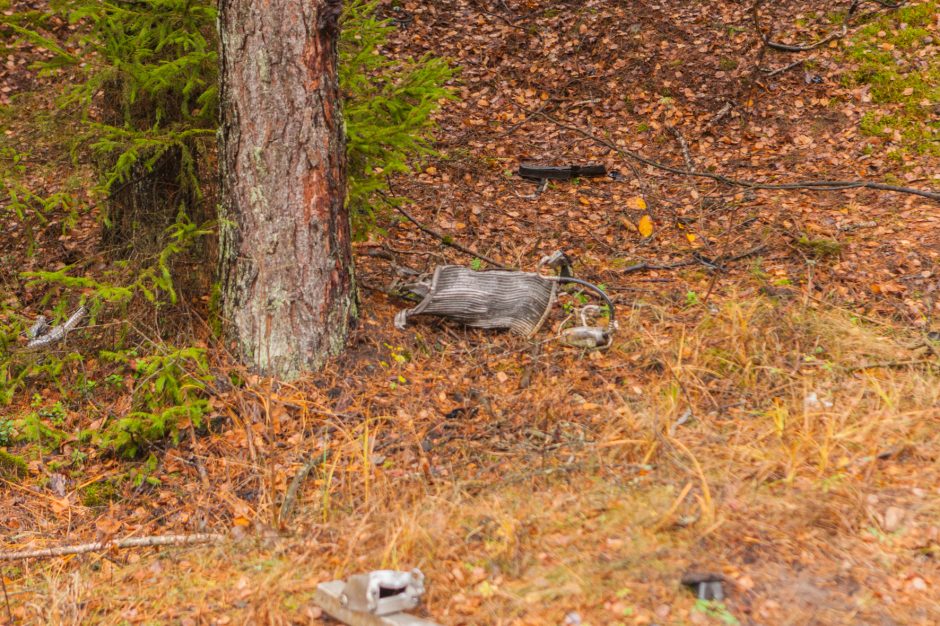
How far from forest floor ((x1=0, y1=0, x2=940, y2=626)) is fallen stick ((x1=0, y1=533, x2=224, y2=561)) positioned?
52mm

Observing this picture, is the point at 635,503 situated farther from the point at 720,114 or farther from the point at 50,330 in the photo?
the point at 720,114

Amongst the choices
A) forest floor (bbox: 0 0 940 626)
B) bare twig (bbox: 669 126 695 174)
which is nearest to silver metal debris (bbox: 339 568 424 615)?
forest floor (bbox: 0 0 940 626)

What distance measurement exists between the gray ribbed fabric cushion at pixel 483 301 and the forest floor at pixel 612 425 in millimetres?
123

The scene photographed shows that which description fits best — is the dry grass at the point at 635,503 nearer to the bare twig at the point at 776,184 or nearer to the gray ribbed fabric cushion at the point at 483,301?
the gray ribbed fabric cushion at the point at 483,301

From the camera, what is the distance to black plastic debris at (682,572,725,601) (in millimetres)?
3199

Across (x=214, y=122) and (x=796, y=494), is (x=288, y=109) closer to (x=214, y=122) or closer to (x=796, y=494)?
(x=214, y=122)

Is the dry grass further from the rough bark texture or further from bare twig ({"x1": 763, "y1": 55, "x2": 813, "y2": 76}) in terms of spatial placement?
bare twig ({"x1": 763, "y1": 55, "x2": 813, "y2": 76})

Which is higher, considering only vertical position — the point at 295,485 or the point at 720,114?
the point at 720,114

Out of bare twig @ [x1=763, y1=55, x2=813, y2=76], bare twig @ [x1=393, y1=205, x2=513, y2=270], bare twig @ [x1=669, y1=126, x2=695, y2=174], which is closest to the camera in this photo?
bare twig @ [x1=393, y1=205, x2=513, y2=270]

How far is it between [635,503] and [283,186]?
9.31 feet

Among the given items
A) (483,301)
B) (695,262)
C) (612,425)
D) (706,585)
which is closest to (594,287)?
(483,301)

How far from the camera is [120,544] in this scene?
4242mm

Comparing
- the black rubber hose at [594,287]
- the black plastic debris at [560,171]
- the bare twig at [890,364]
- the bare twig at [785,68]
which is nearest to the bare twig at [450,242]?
the black rubber hose at [594,287]

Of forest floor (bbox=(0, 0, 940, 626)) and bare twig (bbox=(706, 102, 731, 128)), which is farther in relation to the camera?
bare twig (bbox=(706, 102, 731, 128))
